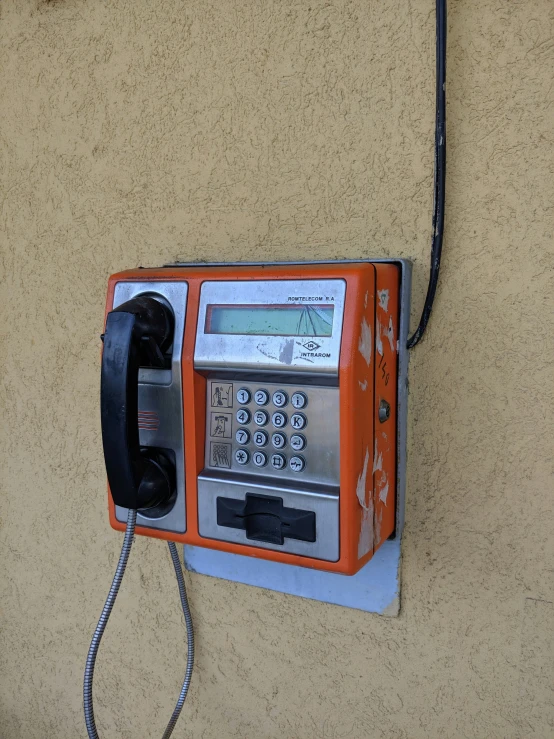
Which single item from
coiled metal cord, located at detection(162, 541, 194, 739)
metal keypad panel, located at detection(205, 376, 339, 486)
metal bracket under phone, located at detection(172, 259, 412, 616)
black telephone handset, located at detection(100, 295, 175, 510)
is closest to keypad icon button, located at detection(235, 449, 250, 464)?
metal keypad panel, located at detection(205, 376, 339, 486)

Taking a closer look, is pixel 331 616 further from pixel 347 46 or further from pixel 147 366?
pixel 347 46

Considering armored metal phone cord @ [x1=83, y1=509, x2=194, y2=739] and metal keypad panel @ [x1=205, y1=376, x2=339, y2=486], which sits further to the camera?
armored metal phone cord @ [x1=83, y1=509, x2=194, y2=739]

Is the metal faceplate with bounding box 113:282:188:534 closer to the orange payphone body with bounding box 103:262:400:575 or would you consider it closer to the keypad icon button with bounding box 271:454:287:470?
the orange payphone body with bounding box 103:262:400:575

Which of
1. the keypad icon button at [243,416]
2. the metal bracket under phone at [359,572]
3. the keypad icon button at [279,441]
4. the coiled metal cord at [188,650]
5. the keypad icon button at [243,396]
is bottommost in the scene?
the coiled metal cord at [188,650]

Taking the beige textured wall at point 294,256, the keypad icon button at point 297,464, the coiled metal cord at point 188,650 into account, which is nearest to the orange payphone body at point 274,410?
the keypad icon button at point 297,464

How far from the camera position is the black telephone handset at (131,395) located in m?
0.80

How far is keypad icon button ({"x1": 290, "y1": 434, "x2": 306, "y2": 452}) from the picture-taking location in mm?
769

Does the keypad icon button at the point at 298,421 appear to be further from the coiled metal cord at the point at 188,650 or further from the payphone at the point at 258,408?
the coiled metal cord at the point at 188,650

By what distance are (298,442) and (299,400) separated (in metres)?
0.05

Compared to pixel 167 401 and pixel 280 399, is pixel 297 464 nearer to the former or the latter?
pixel 280 399

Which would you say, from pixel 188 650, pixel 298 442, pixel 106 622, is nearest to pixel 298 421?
pixel 298 442

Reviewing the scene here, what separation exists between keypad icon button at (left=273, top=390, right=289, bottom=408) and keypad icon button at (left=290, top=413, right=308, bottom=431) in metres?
0.02

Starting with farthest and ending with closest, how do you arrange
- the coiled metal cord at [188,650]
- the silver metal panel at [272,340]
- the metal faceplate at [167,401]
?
the coiled metal cord at [188,650] → the metal faceplate at [167,401] → the silver metal panel at [272,340]

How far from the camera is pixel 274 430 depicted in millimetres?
791
